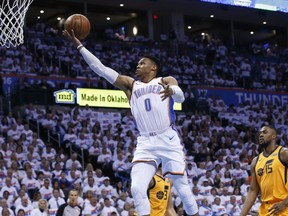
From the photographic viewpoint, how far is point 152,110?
816cm

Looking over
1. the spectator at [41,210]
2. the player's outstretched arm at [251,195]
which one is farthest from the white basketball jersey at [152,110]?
the spectator at [41,210]

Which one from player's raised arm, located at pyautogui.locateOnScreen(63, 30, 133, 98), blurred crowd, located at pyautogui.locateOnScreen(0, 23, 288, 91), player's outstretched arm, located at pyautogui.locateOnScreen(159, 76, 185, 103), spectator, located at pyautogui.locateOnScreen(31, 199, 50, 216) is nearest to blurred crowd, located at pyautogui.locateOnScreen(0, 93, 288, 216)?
spectator, located at pyautogui.locateOnScreen(31, 199, 50, 216)

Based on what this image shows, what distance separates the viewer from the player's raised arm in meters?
8.16

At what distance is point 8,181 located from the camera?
16.0m

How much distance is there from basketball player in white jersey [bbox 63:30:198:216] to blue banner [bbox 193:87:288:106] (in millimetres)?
19672

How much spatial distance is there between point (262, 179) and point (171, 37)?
26.5m

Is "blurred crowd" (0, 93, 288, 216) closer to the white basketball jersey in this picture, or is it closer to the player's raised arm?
the player's raised arm

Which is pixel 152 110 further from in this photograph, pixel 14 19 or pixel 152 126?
pixel 14 19

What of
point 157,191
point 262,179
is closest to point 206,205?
point 157,191

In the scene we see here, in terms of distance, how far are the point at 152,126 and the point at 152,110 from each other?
20 centimetres

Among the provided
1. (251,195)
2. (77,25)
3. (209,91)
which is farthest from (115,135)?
(77,25)

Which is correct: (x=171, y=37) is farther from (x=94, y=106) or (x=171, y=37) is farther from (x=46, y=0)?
(x=94, y=106)

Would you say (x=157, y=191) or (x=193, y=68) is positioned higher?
(x=193, y=68)

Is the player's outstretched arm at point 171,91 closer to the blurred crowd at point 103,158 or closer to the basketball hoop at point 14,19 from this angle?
the basketball hoop at point 14,19
